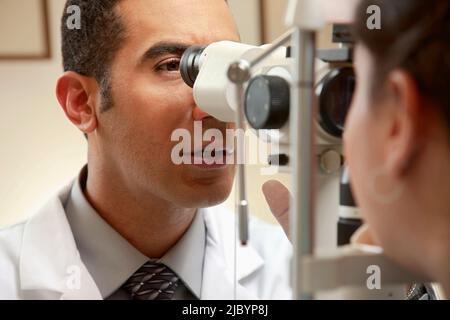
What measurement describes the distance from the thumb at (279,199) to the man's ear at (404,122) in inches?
14.4

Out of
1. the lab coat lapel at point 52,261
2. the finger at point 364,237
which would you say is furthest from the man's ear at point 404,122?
the lab coat lapel at point 52,261

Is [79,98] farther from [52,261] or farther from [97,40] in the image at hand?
[52,261]

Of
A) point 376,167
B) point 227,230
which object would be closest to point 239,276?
A: point 227,230

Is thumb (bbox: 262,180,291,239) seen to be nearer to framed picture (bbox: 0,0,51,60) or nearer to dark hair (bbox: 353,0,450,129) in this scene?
dark hair (bbox: 353,0,450,129)

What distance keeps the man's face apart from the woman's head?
53 cm

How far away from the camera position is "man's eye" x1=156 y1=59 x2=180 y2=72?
111cm

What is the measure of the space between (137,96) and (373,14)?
595 millimetres

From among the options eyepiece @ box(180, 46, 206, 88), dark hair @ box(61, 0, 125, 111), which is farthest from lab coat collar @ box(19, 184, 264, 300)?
eyepiece @ box(180, 46, 206, 88)

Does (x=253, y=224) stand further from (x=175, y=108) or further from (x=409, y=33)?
(x=409, y=33)

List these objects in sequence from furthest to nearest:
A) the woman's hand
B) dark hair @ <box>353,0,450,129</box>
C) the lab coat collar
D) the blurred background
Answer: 1. the blurred background
2. the lab coat collar
3. the woman's hand
4. dark hair @ <box>353,0,450,129</box>

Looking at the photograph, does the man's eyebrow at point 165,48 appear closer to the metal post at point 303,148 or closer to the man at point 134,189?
the man at point 134,189

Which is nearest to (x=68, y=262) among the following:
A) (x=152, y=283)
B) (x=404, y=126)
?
(x=152, y=283)

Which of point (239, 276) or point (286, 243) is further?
point (286, 243)

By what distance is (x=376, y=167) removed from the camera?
1.84 feet
